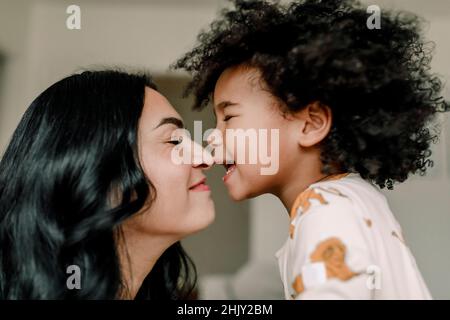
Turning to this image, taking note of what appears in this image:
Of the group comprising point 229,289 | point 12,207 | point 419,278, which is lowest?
point 229,289

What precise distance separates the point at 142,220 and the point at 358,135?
356 millimetres

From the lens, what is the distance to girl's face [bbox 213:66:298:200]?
32.3 inches

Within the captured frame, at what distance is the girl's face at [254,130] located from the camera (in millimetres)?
821

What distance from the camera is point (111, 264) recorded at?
718 millimetres

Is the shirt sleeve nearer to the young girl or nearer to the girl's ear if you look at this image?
the young girl

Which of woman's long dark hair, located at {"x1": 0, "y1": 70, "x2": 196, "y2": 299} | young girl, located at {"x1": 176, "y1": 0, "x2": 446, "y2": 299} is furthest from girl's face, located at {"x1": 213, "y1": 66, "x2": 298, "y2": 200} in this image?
woman's long dark hair, located at {"x1": 0, "y1": 70, "x2": 196, "y2": 299}

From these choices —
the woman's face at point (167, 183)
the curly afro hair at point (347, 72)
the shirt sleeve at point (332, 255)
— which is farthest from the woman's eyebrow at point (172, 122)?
the shirt sleeve at point (332, 255)

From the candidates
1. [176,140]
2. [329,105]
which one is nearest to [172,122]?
[176,140]

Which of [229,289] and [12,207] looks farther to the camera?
[229,289]

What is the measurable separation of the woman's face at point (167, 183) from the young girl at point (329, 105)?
0.07 m

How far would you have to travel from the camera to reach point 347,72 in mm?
746

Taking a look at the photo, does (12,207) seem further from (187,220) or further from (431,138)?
(431,138)

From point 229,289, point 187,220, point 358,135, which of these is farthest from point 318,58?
point 229,289
